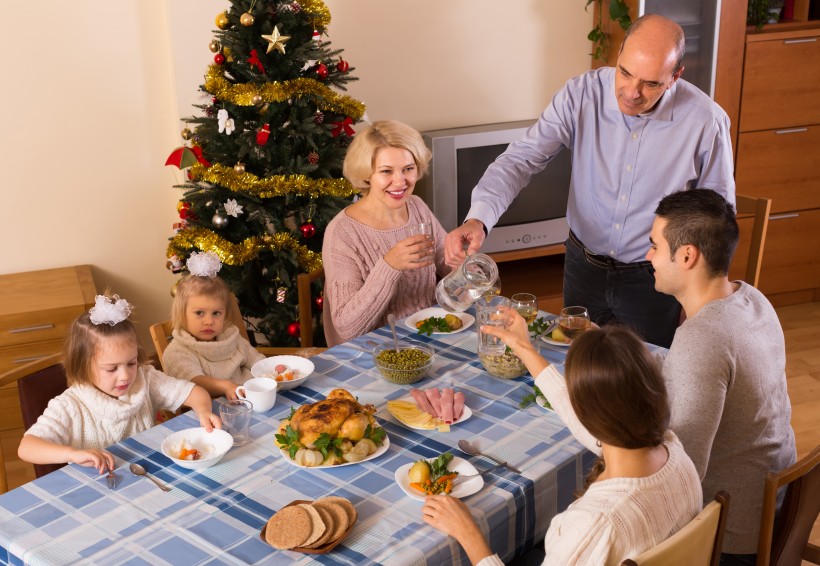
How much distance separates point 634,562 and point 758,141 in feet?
12.4

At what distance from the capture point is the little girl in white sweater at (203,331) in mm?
2707

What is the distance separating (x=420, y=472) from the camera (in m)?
1.95

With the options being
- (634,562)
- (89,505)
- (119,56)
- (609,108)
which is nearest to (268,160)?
(119,56)

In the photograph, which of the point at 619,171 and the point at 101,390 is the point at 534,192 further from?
the point at 101,390

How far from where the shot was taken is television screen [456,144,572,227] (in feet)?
14.5

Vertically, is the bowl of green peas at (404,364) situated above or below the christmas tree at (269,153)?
below

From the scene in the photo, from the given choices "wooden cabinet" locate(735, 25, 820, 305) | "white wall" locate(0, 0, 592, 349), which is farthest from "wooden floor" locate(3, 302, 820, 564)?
"white wall" locate(0, 0, 592, 349)

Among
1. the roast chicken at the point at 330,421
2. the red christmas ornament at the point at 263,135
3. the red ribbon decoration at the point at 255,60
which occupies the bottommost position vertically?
the roast chicken at the point at 330,421

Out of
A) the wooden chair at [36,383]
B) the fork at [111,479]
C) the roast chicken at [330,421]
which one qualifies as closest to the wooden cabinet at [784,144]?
the roast chicken at [330,421]

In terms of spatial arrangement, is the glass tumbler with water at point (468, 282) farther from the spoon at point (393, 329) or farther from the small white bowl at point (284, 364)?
the small white bowl at point (284, 364)

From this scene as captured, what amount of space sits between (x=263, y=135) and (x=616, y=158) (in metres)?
1.36

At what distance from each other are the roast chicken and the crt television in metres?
2.34

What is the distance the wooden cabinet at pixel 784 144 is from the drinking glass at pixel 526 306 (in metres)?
2.54

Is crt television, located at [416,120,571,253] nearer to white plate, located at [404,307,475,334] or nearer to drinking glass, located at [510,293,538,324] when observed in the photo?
white plate, located at [404,307,475,334]
